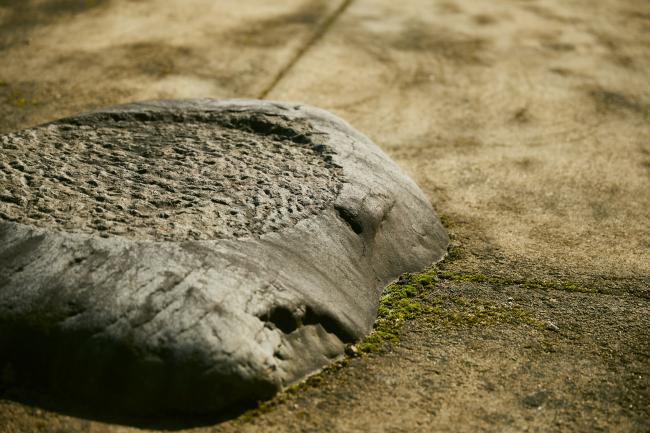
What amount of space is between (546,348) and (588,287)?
499 millimetres

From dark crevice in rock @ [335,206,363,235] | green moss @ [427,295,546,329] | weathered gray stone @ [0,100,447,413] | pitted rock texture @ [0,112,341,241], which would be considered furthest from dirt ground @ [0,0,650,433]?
pitted rock texture @ [0,112,341,241]

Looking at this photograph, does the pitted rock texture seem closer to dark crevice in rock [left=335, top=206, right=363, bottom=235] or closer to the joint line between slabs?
dark crevice in rock [left=335, top=206, right=363, bottom=235]

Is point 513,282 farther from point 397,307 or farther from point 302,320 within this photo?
point 302,320

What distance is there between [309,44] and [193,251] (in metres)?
3.52

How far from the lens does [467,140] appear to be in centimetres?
416

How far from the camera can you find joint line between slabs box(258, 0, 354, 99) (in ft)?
15.5

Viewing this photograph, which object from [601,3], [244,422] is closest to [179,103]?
[244,422]

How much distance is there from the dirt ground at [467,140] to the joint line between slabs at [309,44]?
19 millimetres

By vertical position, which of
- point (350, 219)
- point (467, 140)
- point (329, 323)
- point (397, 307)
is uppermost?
point (350, 219)

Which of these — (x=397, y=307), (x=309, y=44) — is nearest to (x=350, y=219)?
(x=397, y=307)

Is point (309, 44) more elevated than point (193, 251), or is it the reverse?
point (193, 251)

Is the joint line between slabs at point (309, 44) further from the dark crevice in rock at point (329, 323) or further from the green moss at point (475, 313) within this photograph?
the dark crevice in rock at point (329, 323)

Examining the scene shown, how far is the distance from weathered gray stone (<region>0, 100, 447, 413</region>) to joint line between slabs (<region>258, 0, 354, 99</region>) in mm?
1641

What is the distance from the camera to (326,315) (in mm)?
2213
